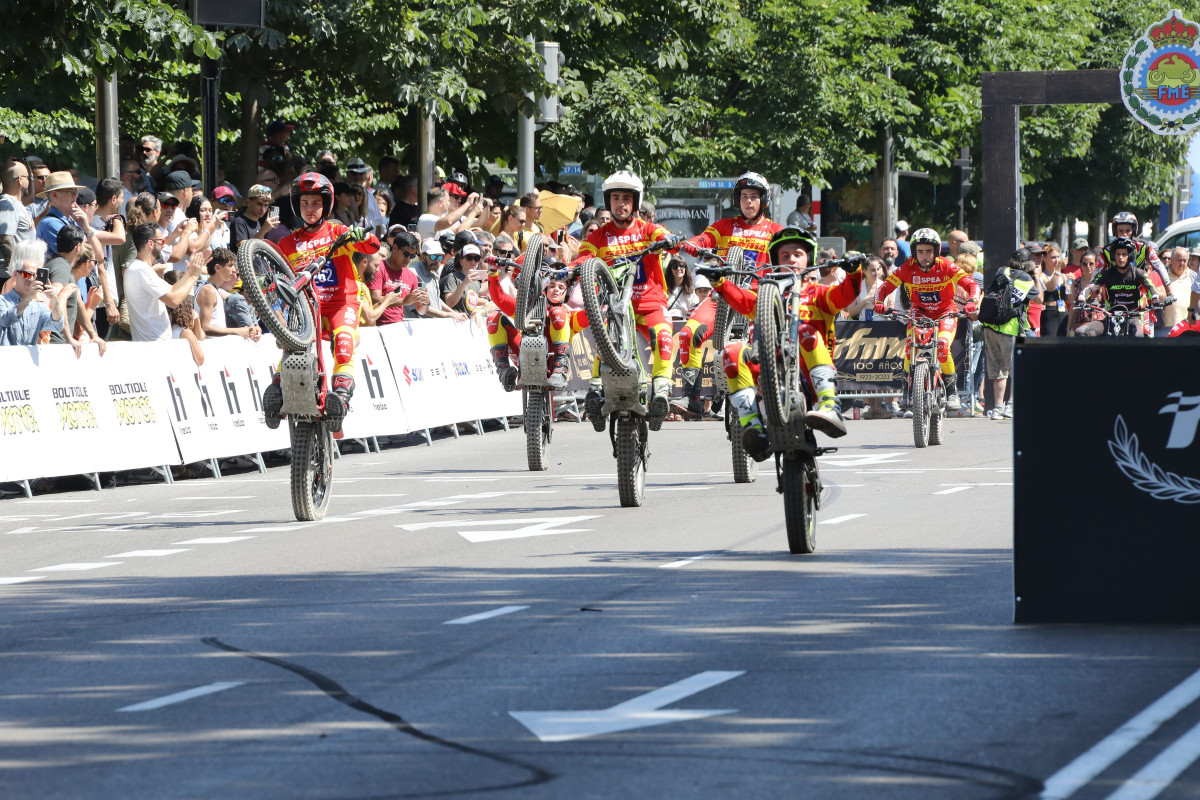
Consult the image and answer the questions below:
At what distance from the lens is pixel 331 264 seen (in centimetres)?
1348

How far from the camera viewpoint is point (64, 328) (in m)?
16.5

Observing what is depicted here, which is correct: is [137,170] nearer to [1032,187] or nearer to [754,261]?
[754,261]

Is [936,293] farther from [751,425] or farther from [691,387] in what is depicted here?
[751,425]

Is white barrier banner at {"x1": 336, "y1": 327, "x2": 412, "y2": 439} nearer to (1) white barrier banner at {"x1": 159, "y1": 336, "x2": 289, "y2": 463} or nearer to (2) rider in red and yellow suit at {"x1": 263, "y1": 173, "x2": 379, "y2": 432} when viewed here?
(1) white barrier banner at {"x1": 159, "y1": 336, "x2": 289, "y2": 463}

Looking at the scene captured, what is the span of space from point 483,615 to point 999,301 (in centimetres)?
1714

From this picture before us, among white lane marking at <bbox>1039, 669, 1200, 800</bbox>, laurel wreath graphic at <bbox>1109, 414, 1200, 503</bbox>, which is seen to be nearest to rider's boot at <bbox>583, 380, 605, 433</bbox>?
laurel wreath graphic at <bbox>1109, 414, 1200, 503</bbox>

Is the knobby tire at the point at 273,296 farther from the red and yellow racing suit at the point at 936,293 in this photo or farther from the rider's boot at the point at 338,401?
the red and yellow racing suit at the point at 936,293

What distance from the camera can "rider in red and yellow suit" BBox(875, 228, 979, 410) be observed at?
21.1m

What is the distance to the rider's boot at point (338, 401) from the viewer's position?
511 inches

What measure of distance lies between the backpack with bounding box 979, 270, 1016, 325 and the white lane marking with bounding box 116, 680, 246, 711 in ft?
61.9

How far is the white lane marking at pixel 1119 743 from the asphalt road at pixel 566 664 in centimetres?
1

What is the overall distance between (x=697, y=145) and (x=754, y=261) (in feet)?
75.9

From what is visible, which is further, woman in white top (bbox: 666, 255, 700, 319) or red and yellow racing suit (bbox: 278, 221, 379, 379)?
woman in white top (bbox: 666, 255, 700, 319)

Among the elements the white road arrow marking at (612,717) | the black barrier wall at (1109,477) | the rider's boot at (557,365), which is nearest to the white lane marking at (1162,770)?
the white road arrow marking at (612,717)
